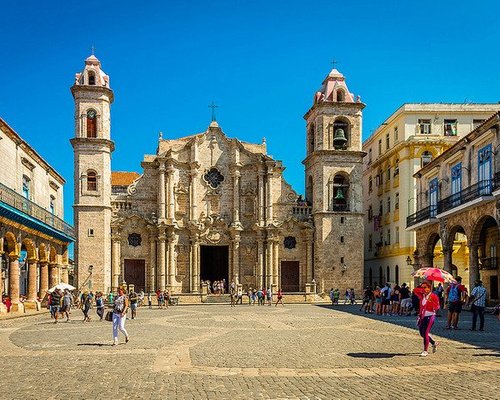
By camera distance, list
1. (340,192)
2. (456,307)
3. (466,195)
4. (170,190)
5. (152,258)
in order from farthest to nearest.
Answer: (340,192), (170,190), (152,258), (466,195), (456,307)

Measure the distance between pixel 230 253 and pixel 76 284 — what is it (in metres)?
11.6

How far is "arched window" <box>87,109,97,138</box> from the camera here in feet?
156

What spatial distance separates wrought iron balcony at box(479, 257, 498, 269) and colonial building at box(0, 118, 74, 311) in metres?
23.8

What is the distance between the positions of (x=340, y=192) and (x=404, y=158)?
5540 millimetres

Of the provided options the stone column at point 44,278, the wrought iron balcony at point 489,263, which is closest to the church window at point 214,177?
the stone column at point 44,278

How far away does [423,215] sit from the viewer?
38688 millimetres

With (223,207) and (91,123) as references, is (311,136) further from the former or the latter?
(91,123)

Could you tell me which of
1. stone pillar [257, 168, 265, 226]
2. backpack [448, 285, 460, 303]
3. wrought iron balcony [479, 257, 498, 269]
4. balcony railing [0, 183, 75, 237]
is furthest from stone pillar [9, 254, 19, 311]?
wrought iron balcony [479, 257, 498, 269]

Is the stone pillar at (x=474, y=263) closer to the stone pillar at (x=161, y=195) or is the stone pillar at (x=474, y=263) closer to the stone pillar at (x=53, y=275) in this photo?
the stone pillar at (x=53, y=275)

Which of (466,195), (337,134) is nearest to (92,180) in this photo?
(337,134)

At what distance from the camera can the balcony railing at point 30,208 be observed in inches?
1108

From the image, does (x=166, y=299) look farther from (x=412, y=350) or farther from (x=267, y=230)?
(x=412, y=350)

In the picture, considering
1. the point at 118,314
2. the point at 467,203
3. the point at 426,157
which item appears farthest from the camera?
the point at 426,157

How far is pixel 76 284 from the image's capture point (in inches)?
1793
